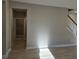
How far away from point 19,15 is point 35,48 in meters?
5.40

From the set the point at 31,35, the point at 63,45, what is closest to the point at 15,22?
the point at 31,35

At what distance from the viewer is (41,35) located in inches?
285

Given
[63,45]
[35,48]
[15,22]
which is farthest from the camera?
[15,22]

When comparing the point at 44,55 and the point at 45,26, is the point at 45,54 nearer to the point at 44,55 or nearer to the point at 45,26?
the point at 44,55

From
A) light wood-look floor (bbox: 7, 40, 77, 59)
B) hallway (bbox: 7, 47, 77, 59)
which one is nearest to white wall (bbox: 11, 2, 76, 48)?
light wood-look floor (bbox: 7, 40, 77, 59)

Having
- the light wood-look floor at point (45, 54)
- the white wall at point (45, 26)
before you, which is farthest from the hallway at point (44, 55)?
the white wall at point (45, 26)

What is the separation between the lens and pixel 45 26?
7.34 meters

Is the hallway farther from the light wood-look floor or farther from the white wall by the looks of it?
the white wall

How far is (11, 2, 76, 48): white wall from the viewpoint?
7113 millimetres

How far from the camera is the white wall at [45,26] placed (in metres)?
7.11

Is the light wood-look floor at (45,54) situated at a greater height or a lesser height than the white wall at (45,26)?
lesser

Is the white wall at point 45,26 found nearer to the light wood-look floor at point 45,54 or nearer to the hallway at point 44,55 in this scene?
the light wood-look floor at point 45,54

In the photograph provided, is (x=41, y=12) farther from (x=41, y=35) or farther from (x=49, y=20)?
(x=41, y=35)

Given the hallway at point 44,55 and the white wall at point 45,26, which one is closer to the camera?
the hallway at point 44,55
